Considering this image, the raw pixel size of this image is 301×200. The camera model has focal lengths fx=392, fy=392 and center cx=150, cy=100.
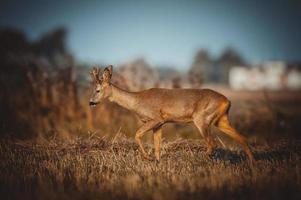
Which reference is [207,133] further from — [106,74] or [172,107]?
[106,74]

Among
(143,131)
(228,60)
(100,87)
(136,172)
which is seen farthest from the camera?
(228,60)

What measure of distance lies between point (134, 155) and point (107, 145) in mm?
1037

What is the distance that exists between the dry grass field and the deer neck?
1120 mm

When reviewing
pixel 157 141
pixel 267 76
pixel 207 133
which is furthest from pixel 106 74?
pixel 267 76

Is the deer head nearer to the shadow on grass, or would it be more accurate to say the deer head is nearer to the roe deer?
the roe deer

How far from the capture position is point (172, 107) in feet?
32.6

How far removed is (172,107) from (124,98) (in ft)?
4.28

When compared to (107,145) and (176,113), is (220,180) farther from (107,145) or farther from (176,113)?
(107,145)

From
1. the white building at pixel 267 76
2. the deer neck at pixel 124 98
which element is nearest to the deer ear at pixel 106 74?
the deer neck at pixel 124 98

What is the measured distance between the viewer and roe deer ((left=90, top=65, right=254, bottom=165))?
9.70 metres

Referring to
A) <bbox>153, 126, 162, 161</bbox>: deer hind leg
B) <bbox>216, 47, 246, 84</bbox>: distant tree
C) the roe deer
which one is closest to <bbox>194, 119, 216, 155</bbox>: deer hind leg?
the roe deer

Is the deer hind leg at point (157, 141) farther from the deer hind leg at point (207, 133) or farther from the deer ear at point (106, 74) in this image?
the deer ear at point (106, 74)

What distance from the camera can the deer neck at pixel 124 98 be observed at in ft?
33.4

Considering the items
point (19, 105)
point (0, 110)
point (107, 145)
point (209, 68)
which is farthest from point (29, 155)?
point (209, 68)
